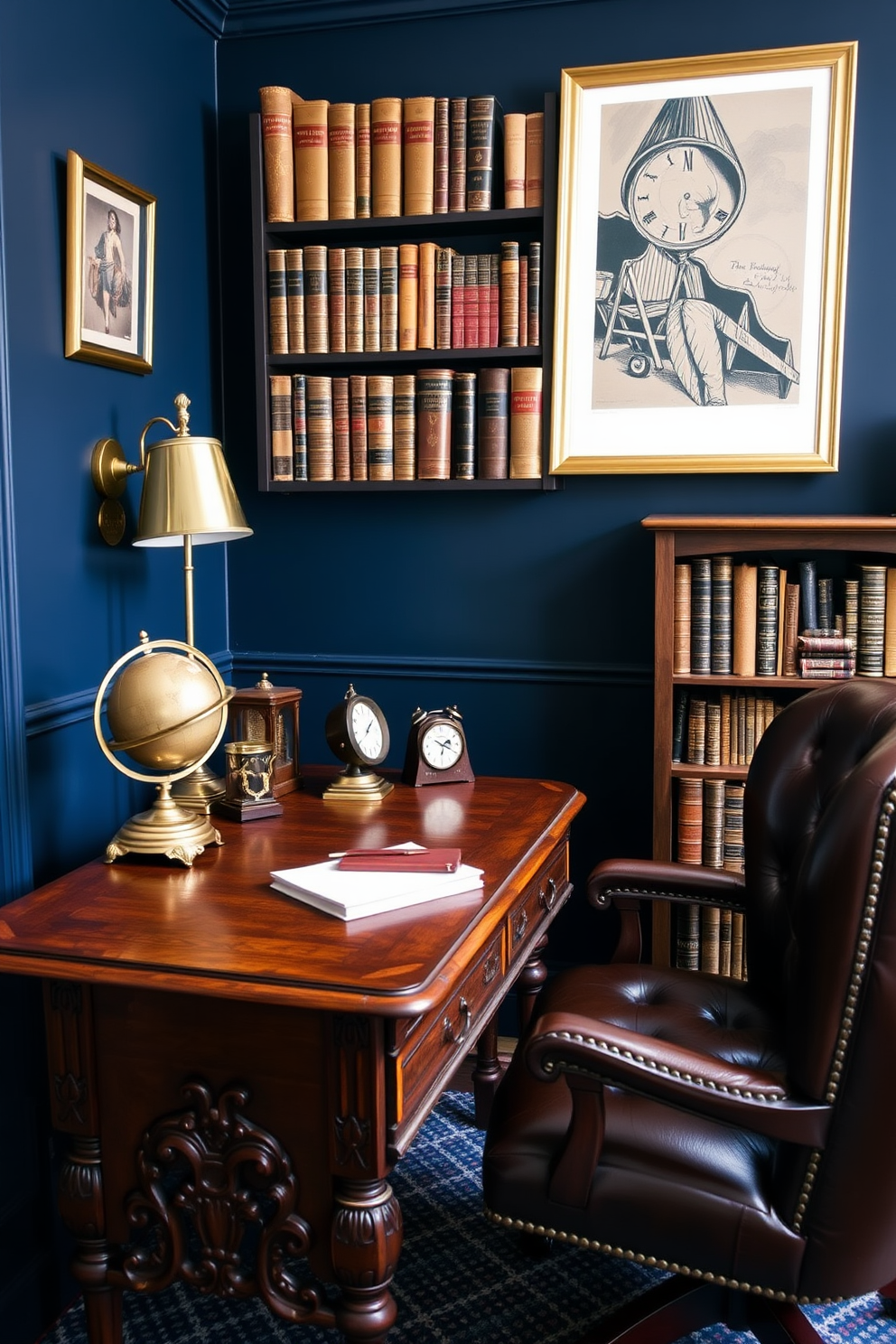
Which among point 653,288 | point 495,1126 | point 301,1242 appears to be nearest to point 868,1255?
point 495,1126

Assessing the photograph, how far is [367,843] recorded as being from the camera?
6.89 feet

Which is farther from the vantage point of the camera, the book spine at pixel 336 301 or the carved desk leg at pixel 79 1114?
the book spine at pixel 336 301

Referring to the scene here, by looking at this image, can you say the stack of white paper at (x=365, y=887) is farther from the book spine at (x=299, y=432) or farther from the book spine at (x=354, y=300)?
the book spine at (x=354, y=300)

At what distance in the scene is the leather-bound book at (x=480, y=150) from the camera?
2889 millimetres

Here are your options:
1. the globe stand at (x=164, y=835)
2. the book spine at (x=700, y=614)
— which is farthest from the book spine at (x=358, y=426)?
the globe stand at (x=164, y=835)

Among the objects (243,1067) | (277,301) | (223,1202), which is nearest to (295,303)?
(277,301)

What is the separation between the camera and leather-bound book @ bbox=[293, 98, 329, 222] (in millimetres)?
2975

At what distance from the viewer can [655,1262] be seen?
5.50ft

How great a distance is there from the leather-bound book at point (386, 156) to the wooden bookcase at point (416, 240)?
4cm

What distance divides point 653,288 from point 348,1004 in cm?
215

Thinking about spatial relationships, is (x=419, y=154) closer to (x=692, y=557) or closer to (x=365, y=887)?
(x=692, y=557)

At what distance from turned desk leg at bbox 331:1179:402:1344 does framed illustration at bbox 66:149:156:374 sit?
68.4 inches

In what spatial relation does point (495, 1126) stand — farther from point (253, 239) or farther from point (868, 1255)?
point (253, 239)

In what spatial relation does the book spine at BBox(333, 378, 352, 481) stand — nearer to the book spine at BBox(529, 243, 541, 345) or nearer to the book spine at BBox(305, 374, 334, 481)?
the book spine at BBox(305, 374, 334, 481)
